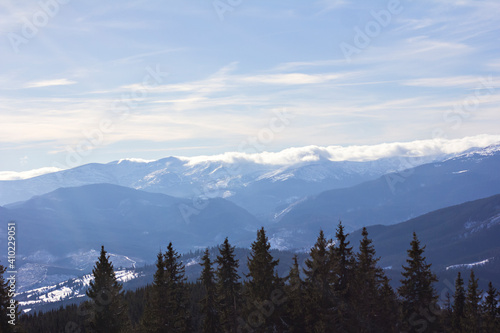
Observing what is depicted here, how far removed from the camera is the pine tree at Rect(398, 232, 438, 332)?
2163 inches

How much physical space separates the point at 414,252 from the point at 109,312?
35.3m

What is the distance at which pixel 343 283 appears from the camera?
54.1 metres

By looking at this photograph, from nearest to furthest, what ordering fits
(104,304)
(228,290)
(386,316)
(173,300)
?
(386,316)
(173,300)
(104,304)
(228,290)

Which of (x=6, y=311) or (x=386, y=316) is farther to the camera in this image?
(x=386, y=316)

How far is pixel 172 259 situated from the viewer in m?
61.3

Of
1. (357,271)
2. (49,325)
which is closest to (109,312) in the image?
(357,271)

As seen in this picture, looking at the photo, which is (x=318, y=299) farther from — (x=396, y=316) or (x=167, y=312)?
(x=167, y=312)

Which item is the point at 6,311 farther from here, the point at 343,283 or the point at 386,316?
the point at 386,316

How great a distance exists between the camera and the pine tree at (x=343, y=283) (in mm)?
52719

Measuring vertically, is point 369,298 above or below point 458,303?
above

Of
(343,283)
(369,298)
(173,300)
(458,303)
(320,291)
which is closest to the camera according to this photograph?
(320,291)

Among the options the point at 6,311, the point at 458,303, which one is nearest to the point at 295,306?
the point at 6,311

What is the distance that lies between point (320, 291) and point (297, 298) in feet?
11.7

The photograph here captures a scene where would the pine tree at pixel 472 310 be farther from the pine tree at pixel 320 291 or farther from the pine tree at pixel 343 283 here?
the pine tree at pixel 320 291
